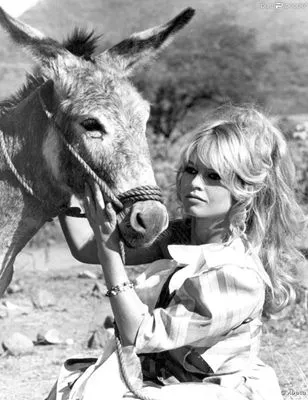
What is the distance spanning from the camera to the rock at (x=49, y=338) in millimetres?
6156

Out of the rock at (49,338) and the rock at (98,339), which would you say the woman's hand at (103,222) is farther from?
the rock at (49,338)

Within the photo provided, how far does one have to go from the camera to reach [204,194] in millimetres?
2939

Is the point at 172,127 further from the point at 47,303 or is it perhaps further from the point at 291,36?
the point at 47,303

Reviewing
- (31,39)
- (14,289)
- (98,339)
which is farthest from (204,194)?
(14,289)

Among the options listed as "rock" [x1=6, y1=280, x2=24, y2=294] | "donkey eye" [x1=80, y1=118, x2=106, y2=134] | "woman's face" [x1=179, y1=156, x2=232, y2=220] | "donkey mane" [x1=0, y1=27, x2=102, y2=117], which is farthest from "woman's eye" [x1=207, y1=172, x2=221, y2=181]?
"rock" [x1=6, y1=280, x2=24, y2=294]

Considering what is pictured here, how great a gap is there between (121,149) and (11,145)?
65 cm

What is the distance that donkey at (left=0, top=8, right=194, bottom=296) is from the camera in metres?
2.98

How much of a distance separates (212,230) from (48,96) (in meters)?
0.94

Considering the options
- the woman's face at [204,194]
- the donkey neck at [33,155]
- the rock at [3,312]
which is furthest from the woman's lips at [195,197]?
the rock at [3,312]

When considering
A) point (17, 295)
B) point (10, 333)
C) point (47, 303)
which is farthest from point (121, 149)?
point (17, 295)

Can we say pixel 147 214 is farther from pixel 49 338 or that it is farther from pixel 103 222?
pixel 49 338

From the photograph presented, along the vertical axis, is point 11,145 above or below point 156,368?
above

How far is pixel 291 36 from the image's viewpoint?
33.8m

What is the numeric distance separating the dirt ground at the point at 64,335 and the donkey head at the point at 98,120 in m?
2.04
